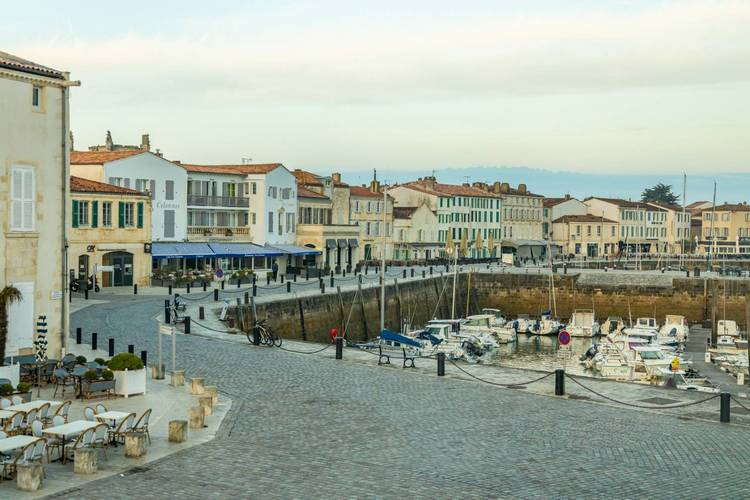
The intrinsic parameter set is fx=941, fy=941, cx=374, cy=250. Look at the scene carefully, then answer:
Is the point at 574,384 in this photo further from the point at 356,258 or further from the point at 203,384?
the point at 356,258

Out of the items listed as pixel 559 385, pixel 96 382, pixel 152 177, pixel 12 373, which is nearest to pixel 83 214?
pixel 152 177

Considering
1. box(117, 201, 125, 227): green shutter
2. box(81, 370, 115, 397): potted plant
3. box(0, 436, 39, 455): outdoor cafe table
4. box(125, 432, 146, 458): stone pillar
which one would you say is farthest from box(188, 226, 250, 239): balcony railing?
Result: box(0, 436, 39, 455): outdoor cafe table

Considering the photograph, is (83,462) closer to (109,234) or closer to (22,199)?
(22,199)

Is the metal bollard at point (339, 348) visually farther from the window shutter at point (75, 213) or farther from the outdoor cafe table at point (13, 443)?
the window shutter at point (75, 213)

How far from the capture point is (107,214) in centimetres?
5800

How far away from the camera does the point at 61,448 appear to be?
18.0 metres

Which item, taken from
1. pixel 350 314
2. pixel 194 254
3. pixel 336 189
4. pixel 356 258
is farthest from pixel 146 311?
pixel 336 189

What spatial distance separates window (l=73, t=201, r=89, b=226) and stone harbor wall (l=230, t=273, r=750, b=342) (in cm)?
1754

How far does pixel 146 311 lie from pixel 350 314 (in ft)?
52.9

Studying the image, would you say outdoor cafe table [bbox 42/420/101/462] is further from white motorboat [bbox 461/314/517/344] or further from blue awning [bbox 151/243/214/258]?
white motorboat [bbox 461/314/517/344]

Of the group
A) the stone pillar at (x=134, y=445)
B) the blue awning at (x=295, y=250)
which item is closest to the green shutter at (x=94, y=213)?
the blue awning at (x=295, y=250)

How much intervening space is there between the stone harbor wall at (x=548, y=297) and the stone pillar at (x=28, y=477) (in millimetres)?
46607

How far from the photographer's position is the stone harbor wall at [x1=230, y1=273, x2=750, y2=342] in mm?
68375

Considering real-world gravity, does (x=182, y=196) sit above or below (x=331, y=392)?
above
